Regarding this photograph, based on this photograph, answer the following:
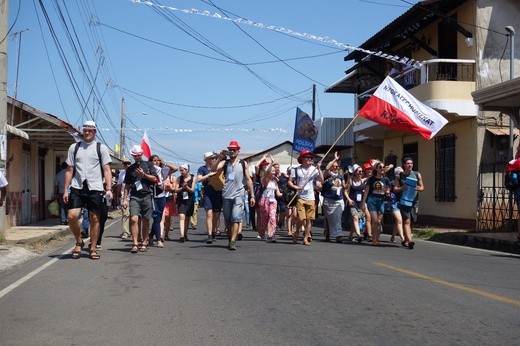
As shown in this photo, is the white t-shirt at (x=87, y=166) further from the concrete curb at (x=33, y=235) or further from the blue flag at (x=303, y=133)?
the blue flag at (x=303, y=133)

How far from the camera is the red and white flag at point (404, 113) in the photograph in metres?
13.9

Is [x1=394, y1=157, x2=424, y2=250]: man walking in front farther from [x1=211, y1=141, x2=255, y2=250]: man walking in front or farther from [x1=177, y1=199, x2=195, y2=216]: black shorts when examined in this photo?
[x1=177, y1=199, x2=195, y2=216]: black shorts

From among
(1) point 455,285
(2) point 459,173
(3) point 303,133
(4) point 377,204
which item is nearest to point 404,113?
(4) point 377,204

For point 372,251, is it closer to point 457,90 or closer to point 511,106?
point 511,106

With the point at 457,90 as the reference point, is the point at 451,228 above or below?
below

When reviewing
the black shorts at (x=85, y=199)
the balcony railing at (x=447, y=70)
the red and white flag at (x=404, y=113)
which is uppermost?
the balcony railing at (x=447, y=70)

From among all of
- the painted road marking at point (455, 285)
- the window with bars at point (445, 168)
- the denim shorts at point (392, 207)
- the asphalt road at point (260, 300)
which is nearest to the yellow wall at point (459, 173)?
the window with bars at point (445, 168)

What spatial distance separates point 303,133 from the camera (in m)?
27.0

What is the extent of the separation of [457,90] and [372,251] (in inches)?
350

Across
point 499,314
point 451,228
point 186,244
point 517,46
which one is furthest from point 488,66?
point 499,314

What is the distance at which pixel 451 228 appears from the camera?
63.1 ft

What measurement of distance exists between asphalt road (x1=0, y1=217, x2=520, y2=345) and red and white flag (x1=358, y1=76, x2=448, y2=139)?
12.6 ft

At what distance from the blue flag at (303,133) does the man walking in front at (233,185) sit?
565 inches

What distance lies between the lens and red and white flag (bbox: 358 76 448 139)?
45.5 ft
